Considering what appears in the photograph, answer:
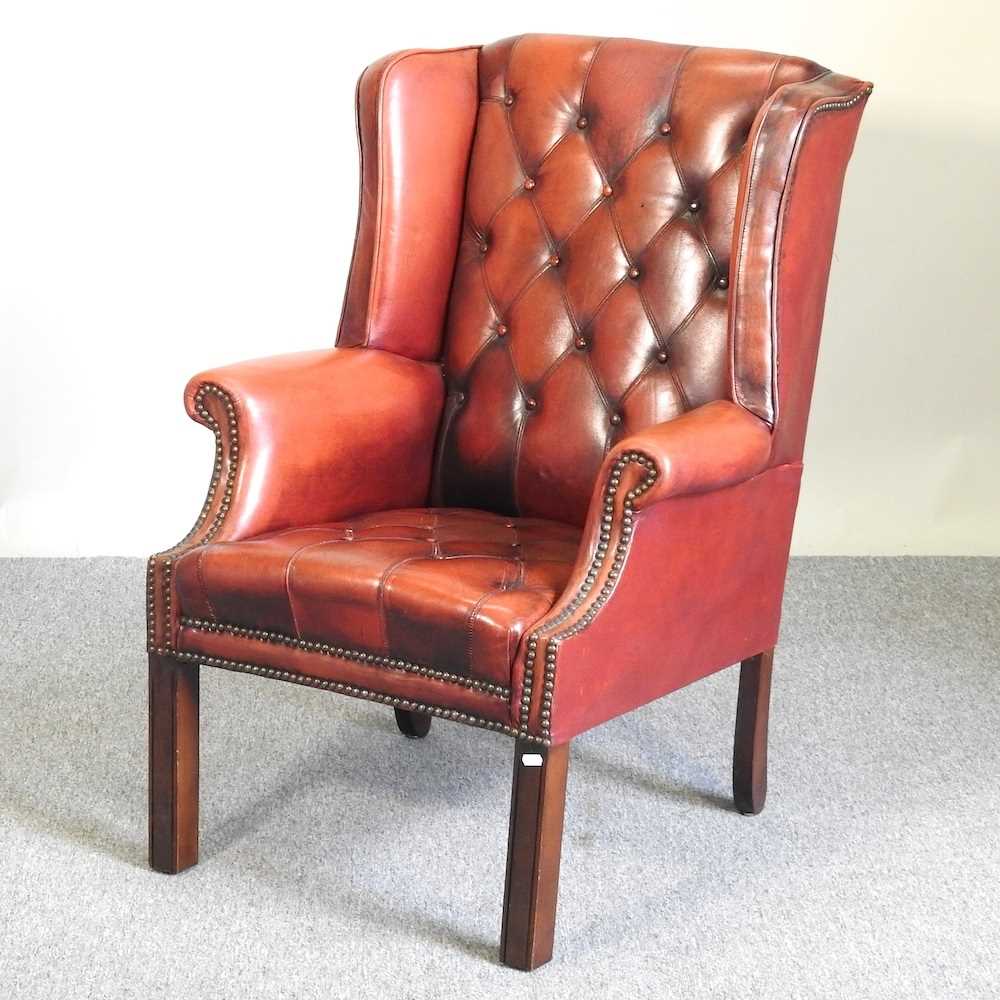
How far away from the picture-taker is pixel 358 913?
1.95 m

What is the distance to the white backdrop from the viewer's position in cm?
336

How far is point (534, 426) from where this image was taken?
2.30 meters

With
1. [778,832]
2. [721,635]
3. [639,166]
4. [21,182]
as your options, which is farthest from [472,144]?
[21,182]

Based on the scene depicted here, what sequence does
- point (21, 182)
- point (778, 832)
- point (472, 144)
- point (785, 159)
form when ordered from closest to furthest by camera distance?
1. point (785, 159)
2. point (778, 832)
3. point (472, 144)
4. point (21, 182)

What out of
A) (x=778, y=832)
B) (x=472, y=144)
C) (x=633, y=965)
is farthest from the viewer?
(x=472, y=144)

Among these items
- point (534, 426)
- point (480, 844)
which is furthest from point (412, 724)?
point (534, 426)

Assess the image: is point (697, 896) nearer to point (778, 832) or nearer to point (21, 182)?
point (778, 832)

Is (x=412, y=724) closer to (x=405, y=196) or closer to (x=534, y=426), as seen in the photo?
(x=534, y=426)

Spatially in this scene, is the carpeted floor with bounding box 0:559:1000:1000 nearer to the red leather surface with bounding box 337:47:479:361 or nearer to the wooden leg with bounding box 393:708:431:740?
Result: the wooden leg with bounding box 393:708:431:740

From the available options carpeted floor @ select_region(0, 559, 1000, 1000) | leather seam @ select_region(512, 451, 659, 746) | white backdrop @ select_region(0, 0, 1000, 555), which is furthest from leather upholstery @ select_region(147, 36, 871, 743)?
white backdrop @ select_region(0, 0, 1000, 555)

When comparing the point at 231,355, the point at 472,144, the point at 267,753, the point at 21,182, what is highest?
the point at 472,144

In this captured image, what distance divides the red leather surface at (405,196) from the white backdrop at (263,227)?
1.10 metres

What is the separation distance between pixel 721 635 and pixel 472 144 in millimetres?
890

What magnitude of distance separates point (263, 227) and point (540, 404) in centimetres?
137
